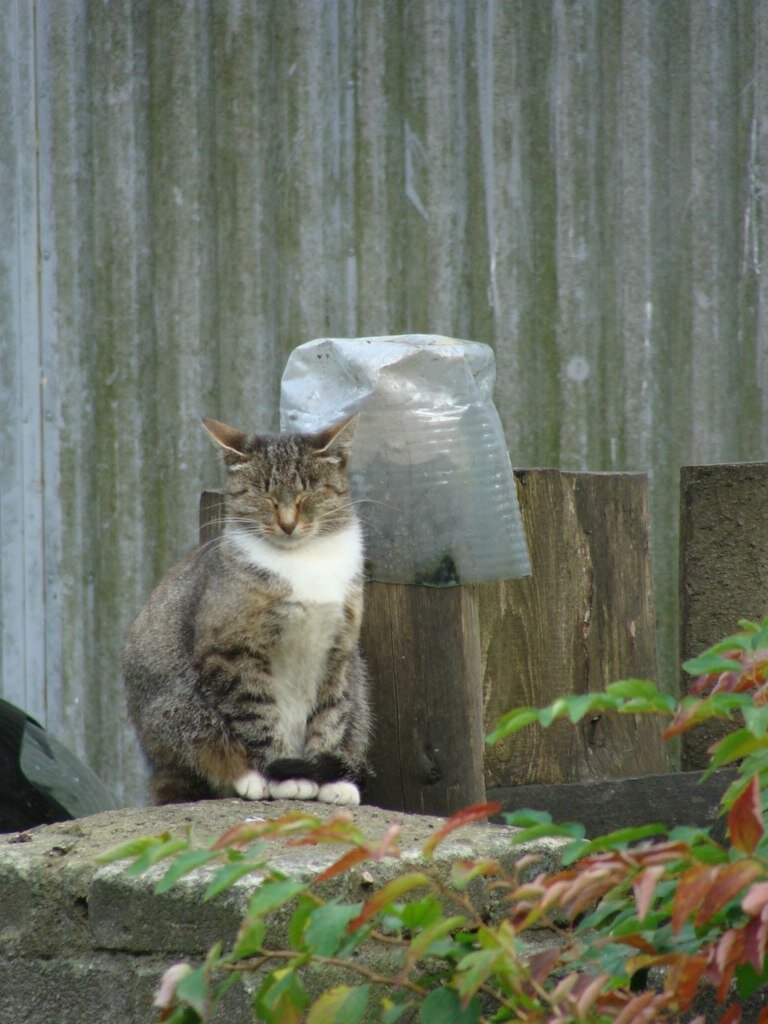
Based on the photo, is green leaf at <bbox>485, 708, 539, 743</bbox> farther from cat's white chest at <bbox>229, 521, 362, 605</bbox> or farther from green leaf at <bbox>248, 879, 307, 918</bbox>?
cat's white chest at <bbox>229, 521, 362, 605</bbox>

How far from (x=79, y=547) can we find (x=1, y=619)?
41 centimetres

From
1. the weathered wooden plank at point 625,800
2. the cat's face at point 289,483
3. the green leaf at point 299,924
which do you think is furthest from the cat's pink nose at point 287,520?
the green leaf at point 299,924

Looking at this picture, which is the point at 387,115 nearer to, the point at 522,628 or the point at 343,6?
the point at 343,6

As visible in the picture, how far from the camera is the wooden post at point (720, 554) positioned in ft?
11.3

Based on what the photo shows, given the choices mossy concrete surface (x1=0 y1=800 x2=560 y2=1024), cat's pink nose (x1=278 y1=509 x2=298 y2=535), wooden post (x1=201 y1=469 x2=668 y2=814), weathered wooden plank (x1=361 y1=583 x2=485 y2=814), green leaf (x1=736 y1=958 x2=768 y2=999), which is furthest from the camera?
cat's pink nose (x1=278 y1=509 x2=298 y2=535)

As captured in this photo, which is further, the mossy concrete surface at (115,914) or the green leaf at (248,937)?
the mossy concrete surface at (115,914)

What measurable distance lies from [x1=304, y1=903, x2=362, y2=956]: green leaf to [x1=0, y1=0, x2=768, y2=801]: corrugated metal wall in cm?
359

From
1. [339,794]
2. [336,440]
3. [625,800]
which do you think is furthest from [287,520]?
[625,800]

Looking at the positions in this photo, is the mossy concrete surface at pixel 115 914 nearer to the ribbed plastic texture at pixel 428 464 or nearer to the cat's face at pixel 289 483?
the ribbed plastic texture at pixel 428 464

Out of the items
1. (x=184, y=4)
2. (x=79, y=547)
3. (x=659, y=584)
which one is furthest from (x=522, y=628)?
(x=184, y=4)

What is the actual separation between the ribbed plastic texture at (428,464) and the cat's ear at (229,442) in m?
0.30

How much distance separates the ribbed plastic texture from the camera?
3.21 meters

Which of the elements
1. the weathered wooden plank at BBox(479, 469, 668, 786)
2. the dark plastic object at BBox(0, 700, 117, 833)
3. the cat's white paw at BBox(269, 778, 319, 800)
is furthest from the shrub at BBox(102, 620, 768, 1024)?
the dark plastic object at BBox(0, 700, 117, 833)

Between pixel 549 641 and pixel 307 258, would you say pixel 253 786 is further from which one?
pixel 307 258
